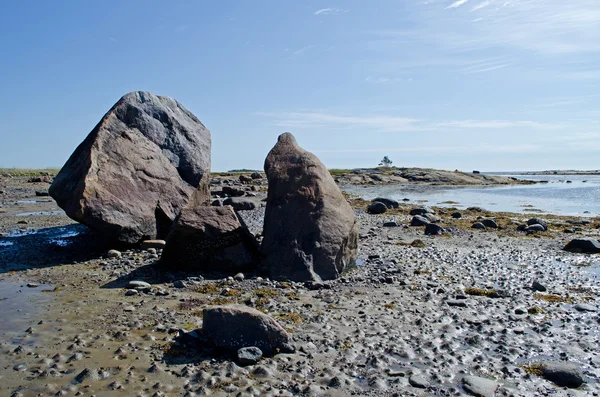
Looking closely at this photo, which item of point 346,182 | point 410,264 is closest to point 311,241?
point 410,264

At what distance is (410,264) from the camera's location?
12.3 metres

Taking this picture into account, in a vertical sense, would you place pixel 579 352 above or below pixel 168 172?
below

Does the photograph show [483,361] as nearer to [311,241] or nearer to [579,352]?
[579,352]

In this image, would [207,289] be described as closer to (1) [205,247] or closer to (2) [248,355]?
(1) [205,247]

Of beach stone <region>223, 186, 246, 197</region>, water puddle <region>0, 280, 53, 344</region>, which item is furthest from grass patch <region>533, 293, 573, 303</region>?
beach stone <region>223, 186, 246, 197</region>

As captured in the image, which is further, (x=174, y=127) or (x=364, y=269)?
(x=174, y=127)

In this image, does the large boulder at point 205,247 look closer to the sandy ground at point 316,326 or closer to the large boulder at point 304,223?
the sandy ground at point 316,326

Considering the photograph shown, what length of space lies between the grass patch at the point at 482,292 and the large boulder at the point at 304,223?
107 inches

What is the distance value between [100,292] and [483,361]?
22.3 feet

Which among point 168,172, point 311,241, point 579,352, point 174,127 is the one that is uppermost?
point 174,127

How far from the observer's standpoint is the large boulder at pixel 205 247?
10.5 m

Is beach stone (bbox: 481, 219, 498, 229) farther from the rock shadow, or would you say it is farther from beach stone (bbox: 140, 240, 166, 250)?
the rock shadow

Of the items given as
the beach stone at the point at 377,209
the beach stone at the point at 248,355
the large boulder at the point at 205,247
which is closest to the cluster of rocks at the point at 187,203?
the large boulder at the point at 205,247

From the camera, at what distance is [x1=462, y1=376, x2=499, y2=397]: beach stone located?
5.32 meters
